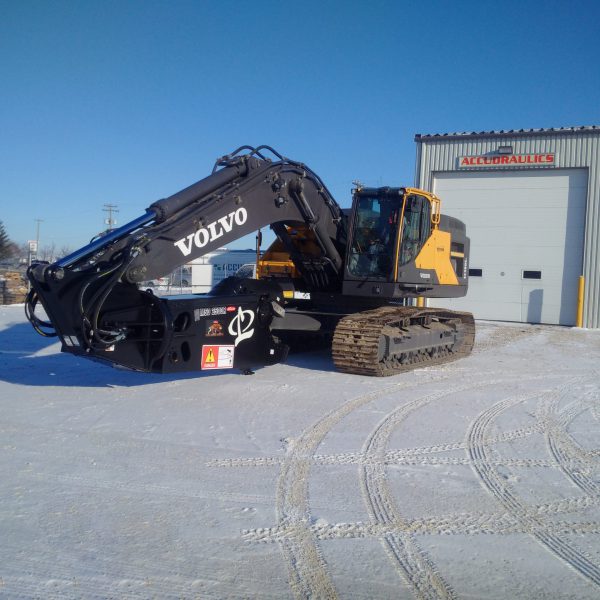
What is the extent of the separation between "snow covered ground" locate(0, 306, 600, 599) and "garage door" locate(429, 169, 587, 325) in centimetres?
1183

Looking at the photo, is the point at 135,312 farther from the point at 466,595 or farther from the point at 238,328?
the point at 466,595

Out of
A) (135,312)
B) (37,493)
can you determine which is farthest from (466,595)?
(135,312)

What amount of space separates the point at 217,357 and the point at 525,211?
1525cm

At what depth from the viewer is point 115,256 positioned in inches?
259

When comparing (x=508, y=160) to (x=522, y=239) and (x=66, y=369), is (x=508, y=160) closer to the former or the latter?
(x=522, y=239)

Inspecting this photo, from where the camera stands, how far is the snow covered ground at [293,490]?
3406mm

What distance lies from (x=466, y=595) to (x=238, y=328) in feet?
17.3

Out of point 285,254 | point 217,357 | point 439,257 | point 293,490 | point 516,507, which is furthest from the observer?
point 285,254

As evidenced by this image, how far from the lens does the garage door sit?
19.6 meters

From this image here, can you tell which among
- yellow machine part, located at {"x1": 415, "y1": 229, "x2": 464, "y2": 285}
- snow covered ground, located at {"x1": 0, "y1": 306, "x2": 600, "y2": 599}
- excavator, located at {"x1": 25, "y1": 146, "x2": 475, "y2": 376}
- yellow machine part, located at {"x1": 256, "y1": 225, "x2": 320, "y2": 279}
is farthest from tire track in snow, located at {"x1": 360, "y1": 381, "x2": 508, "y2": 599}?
yellow machine part, located at {"x1": 415, "y1": 229, "x2": 464, "y2": 285}

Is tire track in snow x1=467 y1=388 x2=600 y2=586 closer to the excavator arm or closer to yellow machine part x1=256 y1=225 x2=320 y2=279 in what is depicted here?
the excavator arm

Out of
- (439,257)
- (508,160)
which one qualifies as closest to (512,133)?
(508,160)

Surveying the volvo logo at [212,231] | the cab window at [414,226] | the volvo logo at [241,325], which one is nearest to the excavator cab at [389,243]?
the cab window at [414,226]

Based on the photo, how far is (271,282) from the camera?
9250 millimetres
